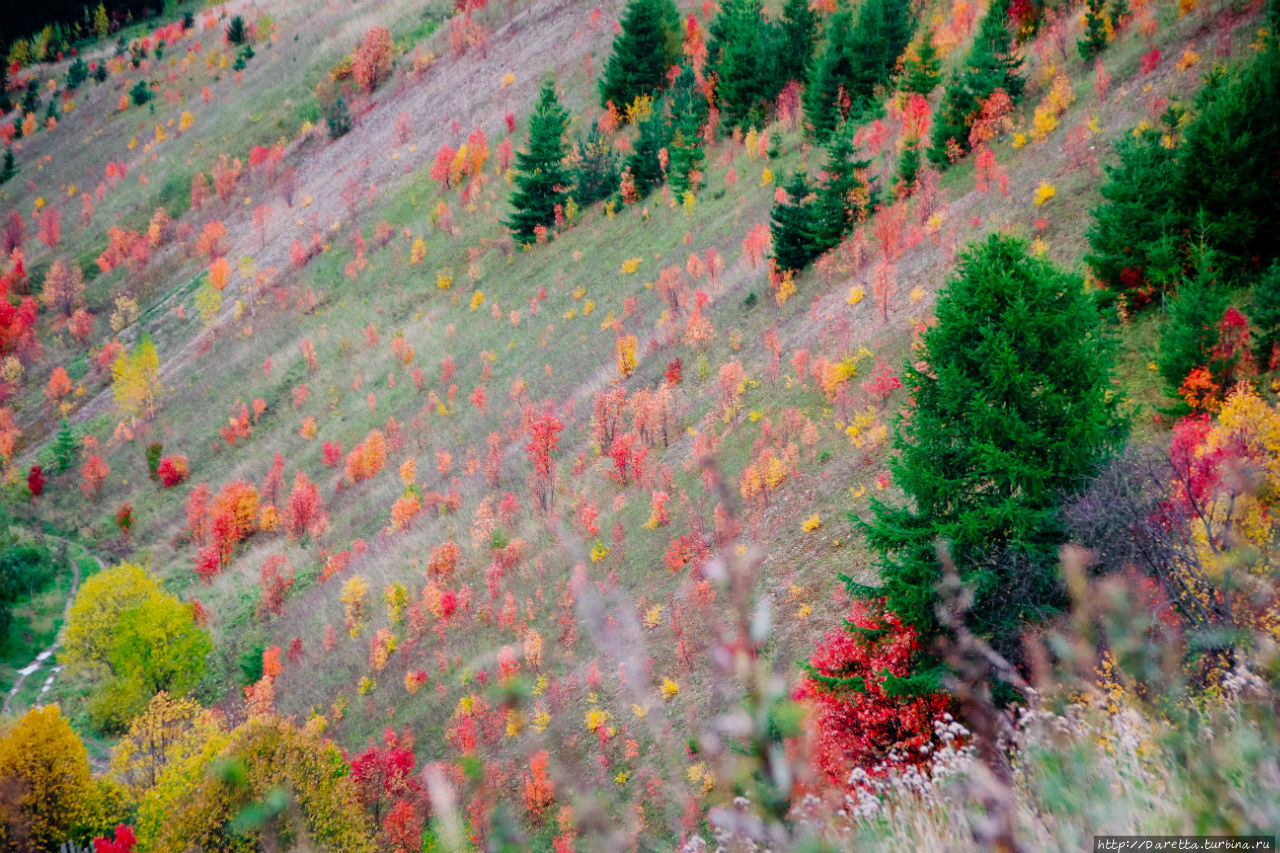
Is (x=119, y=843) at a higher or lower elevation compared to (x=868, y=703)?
lower

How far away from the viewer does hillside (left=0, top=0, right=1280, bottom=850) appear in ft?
16.4

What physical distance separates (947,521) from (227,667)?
1203 inches

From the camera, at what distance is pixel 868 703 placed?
445 inches

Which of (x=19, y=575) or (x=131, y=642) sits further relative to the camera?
(x=19, y=575)

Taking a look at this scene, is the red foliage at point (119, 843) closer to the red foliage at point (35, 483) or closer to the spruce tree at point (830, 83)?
the spruce tree at point (830, 83)

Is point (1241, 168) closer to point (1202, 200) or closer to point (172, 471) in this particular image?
point (1202, 200)

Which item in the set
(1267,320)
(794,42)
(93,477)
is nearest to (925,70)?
(794,42)

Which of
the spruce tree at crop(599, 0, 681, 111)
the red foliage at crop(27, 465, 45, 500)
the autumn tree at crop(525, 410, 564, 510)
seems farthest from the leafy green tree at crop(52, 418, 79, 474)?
the spruce tree at crop(599, 0, 681, 111)

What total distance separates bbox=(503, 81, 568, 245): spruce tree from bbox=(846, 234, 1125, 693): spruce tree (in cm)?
4049

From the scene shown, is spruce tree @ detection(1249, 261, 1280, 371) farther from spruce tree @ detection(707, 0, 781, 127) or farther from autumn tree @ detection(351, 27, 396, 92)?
autumn tree @ detection(351, 27, 396, 92)

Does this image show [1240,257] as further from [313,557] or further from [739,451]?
[313,557]

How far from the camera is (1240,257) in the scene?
1719 cm

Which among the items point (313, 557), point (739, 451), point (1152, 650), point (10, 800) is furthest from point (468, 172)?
point (1152, 650)

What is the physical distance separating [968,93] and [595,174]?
2498 centimetres
